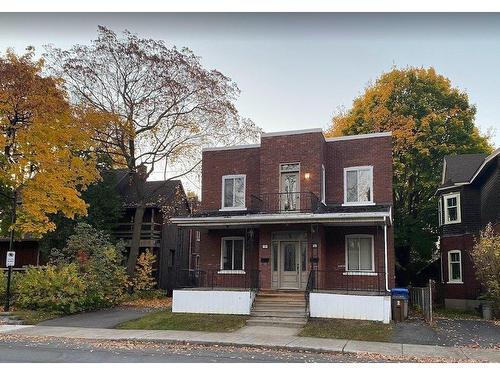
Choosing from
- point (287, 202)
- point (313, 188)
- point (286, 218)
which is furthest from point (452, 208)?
point (286, 218)

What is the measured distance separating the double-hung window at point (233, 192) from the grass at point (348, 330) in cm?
710

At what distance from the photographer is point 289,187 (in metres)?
20.4

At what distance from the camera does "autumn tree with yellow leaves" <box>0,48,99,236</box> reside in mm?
19516

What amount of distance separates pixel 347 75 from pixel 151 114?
1557 cm

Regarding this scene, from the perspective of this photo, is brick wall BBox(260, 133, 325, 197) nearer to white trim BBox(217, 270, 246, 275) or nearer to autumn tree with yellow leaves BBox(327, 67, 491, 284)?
white trim BBox(217, 270, 246, 275)

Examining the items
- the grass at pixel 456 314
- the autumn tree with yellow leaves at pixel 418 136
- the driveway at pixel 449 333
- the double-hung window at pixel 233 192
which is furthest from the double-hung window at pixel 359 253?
the autumn tree with yellow leaves at pixel 418 136

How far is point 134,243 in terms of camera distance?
26.9 metres

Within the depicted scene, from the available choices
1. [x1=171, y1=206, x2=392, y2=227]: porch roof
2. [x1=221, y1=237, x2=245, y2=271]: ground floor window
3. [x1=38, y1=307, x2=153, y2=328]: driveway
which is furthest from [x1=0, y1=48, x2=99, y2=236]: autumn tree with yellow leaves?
[x1=221, y1=237, x2=245, y2=271]: ground floor window

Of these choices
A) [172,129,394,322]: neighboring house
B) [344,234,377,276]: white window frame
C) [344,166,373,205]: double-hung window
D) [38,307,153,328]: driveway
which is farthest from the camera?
[344,166,373,205]: double-hung window

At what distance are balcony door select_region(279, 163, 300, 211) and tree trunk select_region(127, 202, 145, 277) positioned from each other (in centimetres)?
993

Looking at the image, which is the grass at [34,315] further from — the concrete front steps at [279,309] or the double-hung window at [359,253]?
the double-hung window at [359,253]

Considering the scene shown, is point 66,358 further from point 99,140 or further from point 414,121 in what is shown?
point 414,121

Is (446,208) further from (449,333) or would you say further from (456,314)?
(449,333)

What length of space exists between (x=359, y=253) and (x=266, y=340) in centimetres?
Result: 755
